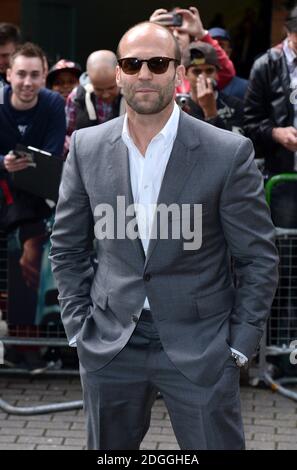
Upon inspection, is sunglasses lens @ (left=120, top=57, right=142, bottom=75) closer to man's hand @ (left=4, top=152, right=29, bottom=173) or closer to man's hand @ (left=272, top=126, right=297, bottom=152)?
man's hand @ (left=4, top=152, right=29, bottom=173)

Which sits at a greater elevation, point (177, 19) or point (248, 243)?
point (177, 19)

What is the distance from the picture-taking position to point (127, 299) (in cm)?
409

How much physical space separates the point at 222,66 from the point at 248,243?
13.0ft

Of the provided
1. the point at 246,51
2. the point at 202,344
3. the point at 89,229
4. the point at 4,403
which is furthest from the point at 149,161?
the point at 246,51

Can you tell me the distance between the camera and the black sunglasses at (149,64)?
157 inches

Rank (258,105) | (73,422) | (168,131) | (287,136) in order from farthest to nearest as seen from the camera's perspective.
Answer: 1. (258,105)
2. (287,136)
3. (73,422)
4. (168,131)

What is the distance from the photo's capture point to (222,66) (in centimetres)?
777

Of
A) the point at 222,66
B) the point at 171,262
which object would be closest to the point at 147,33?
the point at 171,262

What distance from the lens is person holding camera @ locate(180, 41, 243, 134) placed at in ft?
22.3

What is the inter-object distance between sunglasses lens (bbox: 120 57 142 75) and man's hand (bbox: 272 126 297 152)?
2.79 m

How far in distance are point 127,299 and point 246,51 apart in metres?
9.30

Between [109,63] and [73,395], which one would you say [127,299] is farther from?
[109,63]

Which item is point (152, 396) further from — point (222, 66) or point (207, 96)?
point (222, 66)

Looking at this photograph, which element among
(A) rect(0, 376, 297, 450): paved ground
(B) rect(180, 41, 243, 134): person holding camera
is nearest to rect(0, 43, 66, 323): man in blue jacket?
(A) rect(0, 376, 297, 450): paved ground
